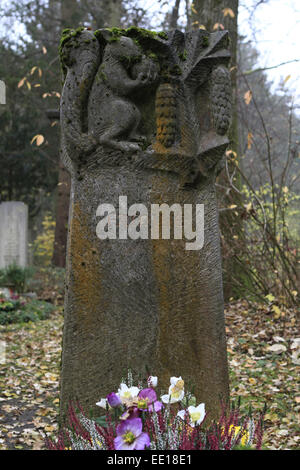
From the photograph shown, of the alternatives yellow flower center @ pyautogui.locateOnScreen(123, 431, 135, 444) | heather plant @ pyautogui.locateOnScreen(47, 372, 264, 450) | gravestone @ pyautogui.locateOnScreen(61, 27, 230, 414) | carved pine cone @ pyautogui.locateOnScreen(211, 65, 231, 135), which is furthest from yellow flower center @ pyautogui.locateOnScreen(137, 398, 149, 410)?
carved pine cone @ pyautogui.locateOnScreen(211, 65, 231, 135)

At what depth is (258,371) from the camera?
189 inches

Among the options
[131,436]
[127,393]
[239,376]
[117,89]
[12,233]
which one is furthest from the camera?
[12,233]

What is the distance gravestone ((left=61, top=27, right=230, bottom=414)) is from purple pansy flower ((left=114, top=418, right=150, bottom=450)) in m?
1.33

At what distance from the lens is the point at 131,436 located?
61.6 inches

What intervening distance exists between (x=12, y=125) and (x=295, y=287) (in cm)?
1247

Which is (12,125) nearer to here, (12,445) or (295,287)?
(295,287)

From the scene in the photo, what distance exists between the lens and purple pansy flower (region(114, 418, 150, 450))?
155cm

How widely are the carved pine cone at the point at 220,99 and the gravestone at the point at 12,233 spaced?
30.3 feet

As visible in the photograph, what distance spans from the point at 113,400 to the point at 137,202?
60.1 inches

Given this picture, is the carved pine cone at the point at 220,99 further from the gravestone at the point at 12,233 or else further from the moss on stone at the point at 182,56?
the gravestone at the point at 12,233

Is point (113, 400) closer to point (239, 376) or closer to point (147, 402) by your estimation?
point (147, 402)

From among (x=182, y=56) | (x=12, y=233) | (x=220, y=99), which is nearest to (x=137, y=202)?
(x=220, y=99)

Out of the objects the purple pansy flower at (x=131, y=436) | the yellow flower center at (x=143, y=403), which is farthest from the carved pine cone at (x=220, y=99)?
the purple pansy flower at (x=131, y=436)

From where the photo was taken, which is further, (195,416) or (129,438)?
(195,416)
